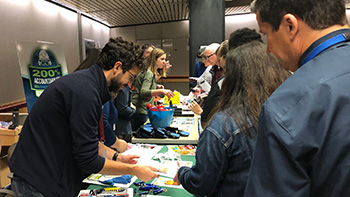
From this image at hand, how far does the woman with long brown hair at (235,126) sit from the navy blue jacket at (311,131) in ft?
1.56

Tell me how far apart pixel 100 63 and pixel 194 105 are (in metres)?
1.31

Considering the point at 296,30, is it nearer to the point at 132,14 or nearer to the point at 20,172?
the point at 20,172

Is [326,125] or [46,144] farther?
[46,144]

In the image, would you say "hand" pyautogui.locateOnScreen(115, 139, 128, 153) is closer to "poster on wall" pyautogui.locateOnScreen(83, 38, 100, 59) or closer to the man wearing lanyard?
the man wearing lanyard

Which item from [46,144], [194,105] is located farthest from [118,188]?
[194,105]

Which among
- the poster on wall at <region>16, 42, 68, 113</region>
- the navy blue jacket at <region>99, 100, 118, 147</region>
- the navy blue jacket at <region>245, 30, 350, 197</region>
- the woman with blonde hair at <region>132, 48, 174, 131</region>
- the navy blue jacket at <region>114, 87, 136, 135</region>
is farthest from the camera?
the woman with blonde hair at <region>132, 48, 174, 131</region>

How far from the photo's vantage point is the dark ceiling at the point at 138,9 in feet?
20.1

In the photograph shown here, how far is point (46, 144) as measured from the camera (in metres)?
1.27

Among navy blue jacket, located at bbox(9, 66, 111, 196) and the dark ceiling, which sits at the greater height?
the dark ceiling

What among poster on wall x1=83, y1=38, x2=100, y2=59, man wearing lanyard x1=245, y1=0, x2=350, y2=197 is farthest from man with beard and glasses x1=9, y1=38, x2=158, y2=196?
poster on wall x1=83, y1=38, x2=100, y2=59

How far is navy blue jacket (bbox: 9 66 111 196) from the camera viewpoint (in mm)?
1214

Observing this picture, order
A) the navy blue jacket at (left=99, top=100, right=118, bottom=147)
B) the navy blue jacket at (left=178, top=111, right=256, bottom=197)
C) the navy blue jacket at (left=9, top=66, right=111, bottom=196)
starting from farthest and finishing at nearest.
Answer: the navy blue jacket at (left=99, top=100, right=118, bottom=147) → the navy blue jacket at (left=9, top=66, right=111, bottom=196) → the navy blue jacket at (left=178, top=111, right=256, bottom=197)

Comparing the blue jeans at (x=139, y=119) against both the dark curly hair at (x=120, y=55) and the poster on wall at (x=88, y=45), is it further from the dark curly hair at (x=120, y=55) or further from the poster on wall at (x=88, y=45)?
the poster on wall at (x=88, y=45)

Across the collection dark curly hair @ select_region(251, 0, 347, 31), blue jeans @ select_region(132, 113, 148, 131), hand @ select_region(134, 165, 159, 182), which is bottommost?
blue jeans @ select_region(132, 113, 148, 131)
